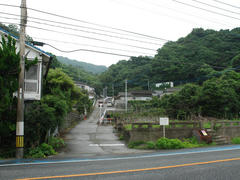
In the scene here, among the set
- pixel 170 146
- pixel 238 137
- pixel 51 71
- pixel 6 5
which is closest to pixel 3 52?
pixel 6 5

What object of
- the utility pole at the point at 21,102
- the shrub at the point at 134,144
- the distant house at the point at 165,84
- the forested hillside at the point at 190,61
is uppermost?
the forested hillside at the point at 190,61

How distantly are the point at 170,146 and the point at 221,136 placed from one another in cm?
528

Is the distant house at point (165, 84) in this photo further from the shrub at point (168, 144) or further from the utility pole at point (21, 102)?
the utility pole at point (21, 102)

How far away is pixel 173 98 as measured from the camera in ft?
93.4

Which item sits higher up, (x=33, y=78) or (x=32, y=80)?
(x=33, y=78)

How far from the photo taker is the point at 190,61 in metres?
55.3

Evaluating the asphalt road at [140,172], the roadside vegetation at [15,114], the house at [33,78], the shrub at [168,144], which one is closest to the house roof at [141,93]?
the house at [33,78]

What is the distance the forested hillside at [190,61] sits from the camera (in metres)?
54.7

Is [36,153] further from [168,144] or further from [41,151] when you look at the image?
[168,144]

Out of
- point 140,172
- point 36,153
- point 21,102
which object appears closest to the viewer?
point 140,172

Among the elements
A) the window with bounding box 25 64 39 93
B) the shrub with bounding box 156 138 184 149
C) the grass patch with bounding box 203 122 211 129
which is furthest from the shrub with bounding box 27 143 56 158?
the grass patch with bounding box 203 122 211 129

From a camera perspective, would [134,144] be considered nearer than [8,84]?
No

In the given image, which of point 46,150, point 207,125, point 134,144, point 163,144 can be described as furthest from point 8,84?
point 207,125

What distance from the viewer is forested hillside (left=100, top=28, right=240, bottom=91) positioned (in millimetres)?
54656
